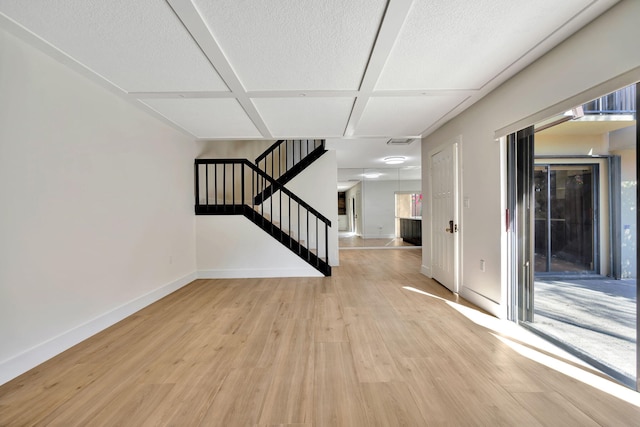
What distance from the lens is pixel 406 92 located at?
107 inches

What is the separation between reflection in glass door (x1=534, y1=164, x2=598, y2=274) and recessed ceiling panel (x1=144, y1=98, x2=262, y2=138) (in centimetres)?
493

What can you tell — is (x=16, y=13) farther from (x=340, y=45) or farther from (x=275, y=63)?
(x=340, y=45)

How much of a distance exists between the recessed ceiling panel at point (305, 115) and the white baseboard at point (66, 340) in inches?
106

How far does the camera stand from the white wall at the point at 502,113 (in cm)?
163

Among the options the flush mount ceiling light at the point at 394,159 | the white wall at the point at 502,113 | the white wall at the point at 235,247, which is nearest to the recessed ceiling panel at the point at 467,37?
the white wall at the point at 502,113

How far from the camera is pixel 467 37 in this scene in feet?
6.09

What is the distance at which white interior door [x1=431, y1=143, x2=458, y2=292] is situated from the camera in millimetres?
3566

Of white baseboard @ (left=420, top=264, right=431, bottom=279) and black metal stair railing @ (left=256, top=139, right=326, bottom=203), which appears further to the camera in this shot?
black metal stair railing @ (left=256, top=139, right=326, bottom=203)

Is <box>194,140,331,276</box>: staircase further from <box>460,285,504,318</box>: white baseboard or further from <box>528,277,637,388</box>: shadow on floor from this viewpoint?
<box>528,277,637,388</box>: shadow on floor

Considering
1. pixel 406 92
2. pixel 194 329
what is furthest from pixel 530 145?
pixel 194 329

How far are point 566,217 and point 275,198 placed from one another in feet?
17.7

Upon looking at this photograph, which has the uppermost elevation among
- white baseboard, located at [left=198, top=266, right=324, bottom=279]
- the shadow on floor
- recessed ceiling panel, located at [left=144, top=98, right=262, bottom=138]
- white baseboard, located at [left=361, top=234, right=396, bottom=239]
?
recessed ceiling panel, located at [left=144, top=98, right=262, bottom=138]

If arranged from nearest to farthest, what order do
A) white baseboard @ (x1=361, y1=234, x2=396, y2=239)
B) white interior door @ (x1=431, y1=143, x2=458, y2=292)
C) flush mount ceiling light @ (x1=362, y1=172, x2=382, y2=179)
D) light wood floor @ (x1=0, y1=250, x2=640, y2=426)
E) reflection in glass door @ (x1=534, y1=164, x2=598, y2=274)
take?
light wood floor @ (x1=0, y1=250, x2=640, y2=426)
white interior door @ (x1=431, y1=143, x2=458, y2=292)
reflection in glass door @ (x1=534, y1=164, x2=598, y2=274)
flush mount ceiling light @ (x1=362, y1=172, x2=382, y2=179)
white baseboard @ (x1=361, y1=234, x2=396, y2=239)

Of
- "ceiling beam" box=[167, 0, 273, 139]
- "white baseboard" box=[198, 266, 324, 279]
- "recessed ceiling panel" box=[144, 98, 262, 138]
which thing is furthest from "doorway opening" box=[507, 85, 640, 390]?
"recessed ceiling panel" box=[144, 98, 262, 138]
